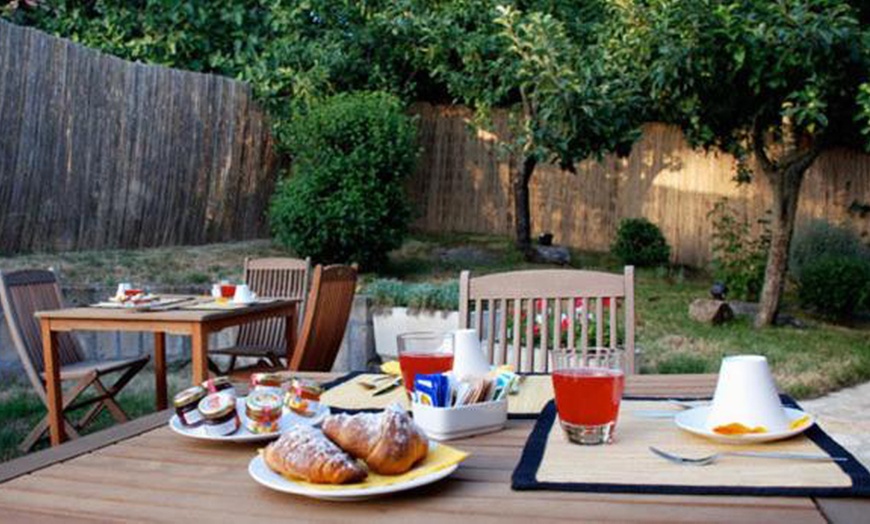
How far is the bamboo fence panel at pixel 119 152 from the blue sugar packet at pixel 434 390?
5935mm

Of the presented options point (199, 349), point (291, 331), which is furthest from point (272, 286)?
point (199, 349)

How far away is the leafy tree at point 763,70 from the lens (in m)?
5.64

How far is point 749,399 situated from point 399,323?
4449 millimetres

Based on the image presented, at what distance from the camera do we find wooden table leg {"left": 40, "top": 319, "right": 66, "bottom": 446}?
12.2 feet

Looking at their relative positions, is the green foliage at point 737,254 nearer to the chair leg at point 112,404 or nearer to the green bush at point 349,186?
the green bush at point 349,186

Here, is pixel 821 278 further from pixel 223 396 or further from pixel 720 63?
pixel 223 396

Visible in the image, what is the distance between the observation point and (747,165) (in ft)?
32.3

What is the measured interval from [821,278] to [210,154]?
548 centimetres

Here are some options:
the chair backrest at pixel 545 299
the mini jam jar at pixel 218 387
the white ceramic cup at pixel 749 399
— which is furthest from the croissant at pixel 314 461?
the chair backrest at pixel 545 299

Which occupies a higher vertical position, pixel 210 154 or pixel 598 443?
pixel 210 154

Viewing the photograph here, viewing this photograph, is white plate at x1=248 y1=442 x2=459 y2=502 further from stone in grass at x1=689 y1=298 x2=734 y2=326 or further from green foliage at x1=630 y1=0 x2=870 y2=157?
stone in grass at x1=689 y1=298 x2=734 y2=326

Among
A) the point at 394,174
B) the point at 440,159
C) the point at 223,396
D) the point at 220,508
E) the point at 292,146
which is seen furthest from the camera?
the point at 440,159

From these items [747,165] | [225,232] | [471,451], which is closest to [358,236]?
[225,232]

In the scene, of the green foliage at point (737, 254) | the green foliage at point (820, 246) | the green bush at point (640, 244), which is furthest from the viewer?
the green bush at point (640, 244)
